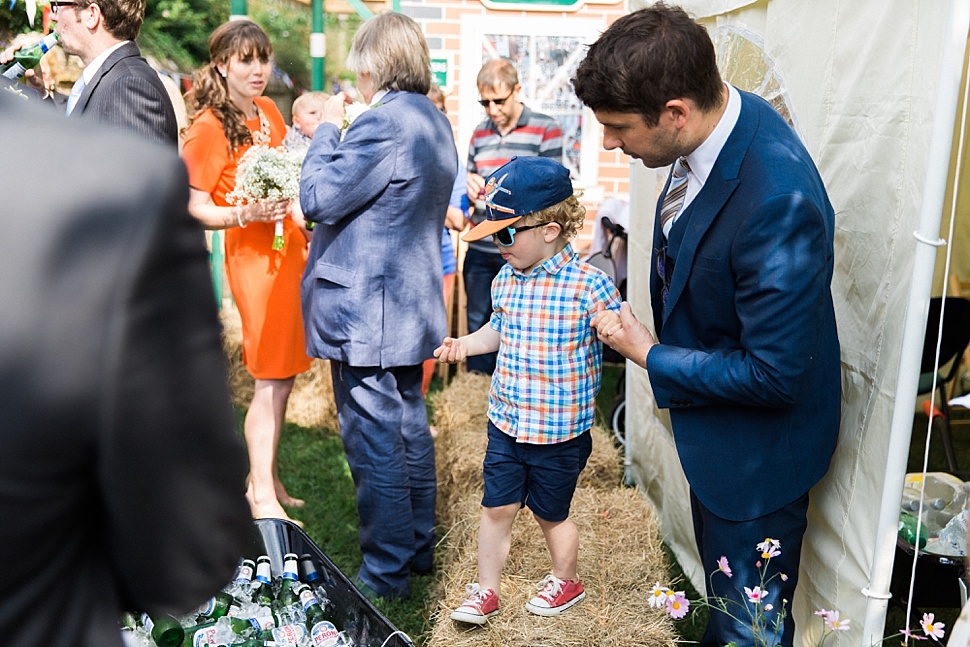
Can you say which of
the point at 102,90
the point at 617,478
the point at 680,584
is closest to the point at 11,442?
the point at 102,90

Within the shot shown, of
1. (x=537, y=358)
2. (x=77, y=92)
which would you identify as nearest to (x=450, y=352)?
(x=537, y=358)

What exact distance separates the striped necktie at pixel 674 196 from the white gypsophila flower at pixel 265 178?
1.86m

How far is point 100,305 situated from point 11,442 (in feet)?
0.54

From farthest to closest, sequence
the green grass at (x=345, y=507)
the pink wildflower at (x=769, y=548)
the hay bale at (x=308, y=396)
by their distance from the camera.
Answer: the hay bale at (x=308, y=396), the green grass at (x=345, y=507), the pink wildflower at (x=769, y=548)

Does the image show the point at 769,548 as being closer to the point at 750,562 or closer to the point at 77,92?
the point at 750,562

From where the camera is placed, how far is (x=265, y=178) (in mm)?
3979

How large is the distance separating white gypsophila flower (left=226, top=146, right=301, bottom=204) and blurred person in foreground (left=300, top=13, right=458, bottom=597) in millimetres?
339

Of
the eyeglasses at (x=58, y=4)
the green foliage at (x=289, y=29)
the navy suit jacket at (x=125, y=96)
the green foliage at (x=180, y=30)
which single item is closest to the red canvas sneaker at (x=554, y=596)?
the navy suit jacket at (x=125, y=96)

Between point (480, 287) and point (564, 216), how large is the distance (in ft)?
12.0

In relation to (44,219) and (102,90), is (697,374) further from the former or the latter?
(102,90)

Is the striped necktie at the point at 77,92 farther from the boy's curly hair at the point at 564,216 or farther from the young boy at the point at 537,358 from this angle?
the boy's curly hair at the point at 564,216

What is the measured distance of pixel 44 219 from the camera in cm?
88

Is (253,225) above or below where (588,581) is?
above

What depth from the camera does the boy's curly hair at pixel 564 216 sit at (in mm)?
2922
